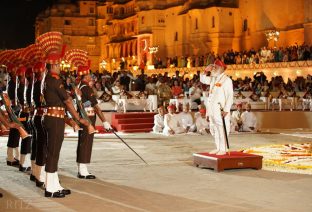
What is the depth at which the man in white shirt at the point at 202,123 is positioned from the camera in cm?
2083

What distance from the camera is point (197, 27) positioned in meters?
56.5

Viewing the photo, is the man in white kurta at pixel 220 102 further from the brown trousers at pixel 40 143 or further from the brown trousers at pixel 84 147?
the brown trousers at pixel 40 143

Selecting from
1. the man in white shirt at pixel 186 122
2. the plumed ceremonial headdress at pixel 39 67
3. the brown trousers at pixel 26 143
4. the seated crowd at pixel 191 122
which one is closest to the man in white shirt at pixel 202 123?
the seated crowd at pixel 191 122

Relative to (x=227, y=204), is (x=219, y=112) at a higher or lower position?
higher

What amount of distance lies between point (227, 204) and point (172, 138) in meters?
11.1

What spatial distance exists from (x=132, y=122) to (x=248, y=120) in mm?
4621

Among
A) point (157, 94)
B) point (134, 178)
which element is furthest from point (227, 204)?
point (157, 94)

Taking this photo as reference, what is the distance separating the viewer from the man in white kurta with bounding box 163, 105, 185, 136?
2066cm

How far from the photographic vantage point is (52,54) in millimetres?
9172

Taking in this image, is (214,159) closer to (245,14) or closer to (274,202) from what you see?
(274,202)

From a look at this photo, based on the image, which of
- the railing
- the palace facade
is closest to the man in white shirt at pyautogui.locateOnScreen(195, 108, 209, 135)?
the railing

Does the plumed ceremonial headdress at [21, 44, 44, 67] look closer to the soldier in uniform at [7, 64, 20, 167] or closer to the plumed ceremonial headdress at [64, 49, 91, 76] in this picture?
the plumed ceremonial headdress at [64, 49, 91, 76]

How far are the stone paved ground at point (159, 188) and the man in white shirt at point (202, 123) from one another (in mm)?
6425

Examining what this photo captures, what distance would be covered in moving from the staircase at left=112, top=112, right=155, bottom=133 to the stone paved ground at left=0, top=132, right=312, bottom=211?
7813 millimetres
